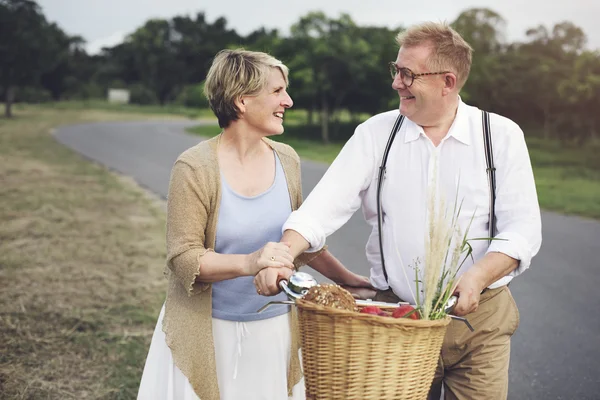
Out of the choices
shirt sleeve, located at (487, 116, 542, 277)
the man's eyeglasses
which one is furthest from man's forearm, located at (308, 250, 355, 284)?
the man's eyeglasses

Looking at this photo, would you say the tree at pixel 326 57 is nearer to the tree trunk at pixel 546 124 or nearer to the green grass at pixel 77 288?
the tree trunk at pixel 546 124

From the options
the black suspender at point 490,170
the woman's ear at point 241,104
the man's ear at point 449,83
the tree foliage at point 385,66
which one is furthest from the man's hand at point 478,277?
the tree foliage at point 385,66

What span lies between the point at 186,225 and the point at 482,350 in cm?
126

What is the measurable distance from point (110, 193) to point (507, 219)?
11308mm

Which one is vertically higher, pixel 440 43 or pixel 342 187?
pixel 440 43

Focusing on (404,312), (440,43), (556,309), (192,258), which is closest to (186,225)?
(192,258)

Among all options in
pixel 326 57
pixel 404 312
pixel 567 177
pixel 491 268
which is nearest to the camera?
pixel 404 312

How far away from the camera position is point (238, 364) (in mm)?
3055

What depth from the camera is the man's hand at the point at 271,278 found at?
238 cm

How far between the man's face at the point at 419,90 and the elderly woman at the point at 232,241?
20.2 inches

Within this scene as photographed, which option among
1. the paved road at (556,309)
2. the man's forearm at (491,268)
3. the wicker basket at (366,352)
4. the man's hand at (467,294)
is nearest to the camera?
the wicker basket at (366,352)

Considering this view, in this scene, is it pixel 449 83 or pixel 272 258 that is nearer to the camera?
pixel 272 258

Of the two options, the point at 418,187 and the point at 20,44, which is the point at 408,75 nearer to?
the point at 418,187

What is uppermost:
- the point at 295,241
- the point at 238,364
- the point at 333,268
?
the point at 295,241
